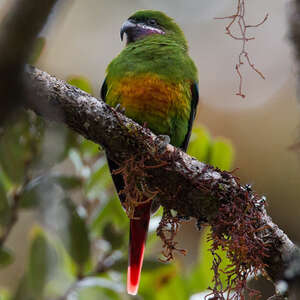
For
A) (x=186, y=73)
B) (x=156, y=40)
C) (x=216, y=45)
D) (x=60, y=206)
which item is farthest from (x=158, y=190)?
(x=216, y=45)

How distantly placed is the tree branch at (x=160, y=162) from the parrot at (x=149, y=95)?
455mm

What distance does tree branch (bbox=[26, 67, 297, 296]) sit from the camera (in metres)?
2.12

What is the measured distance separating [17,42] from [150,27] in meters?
2.96

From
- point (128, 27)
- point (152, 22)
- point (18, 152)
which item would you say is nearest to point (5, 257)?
point (18, 152)

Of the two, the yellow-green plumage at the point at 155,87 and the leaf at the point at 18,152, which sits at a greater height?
the yellow-green plumage at the point at 155,87

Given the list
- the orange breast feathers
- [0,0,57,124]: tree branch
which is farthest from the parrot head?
[0,0,57,124]: tree branch

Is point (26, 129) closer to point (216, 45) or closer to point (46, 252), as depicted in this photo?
point (46, 252)

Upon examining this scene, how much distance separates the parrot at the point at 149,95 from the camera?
2.81 meters

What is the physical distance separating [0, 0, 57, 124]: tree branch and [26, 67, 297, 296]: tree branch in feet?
4.53

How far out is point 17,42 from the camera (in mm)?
705

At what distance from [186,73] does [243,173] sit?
125 inches

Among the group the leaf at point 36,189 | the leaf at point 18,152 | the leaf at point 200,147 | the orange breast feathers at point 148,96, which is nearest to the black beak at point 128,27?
the orange breast feathers at point 148,96

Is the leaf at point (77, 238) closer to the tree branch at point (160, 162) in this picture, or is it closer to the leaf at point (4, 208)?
the leaf at point (4, 208)

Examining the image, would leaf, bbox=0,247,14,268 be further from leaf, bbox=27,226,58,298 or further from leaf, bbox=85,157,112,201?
leaf, bbox=85,157,112,201
